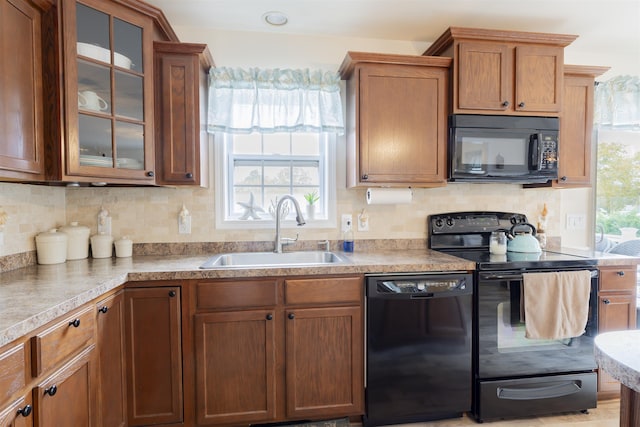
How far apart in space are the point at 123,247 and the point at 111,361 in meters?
0.80

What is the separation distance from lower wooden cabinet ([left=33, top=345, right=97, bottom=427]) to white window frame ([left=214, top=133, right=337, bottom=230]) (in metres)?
1.14

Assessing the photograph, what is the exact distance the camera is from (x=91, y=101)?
170 centimetres

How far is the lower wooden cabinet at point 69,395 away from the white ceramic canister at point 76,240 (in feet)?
Result: 2.93

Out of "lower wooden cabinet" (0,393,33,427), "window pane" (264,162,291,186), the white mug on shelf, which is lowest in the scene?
"lower wooden cabinet" (0,393,33,427)

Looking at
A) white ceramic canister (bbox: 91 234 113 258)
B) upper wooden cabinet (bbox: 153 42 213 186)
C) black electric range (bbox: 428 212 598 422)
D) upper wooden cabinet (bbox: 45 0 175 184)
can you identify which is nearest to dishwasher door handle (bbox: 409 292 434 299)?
black electric range (bbox: 428 212 598 422)

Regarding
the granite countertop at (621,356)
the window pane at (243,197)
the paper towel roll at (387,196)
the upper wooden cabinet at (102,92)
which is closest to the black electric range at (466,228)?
the paper towel roll at (387,196)

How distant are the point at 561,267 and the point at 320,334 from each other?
4.77ft

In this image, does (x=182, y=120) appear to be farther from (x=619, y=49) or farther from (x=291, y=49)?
(x=619, y=49)

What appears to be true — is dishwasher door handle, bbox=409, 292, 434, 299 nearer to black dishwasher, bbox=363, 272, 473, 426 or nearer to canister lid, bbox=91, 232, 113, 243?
black dishwasher, bbox=363, 272, 473, 426


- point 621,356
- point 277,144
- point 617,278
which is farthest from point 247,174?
point 617,278

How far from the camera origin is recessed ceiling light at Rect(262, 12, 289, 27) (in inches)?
Result: 84.7

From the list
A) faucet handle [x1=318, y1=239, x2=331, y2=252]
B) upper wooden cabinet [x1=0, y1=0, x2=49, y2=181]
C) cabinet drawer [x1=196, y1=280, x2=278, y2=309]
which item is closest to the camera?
upper wooden cabinet [x1=0, y1=0, x2=49, y2=181]

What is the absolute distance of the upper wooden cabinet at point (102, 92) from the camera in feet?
5.21

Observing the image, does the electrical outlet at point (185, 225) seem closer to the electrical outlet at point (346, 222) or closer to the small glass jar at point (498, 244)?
the electrical outlet at point (346, 222)
